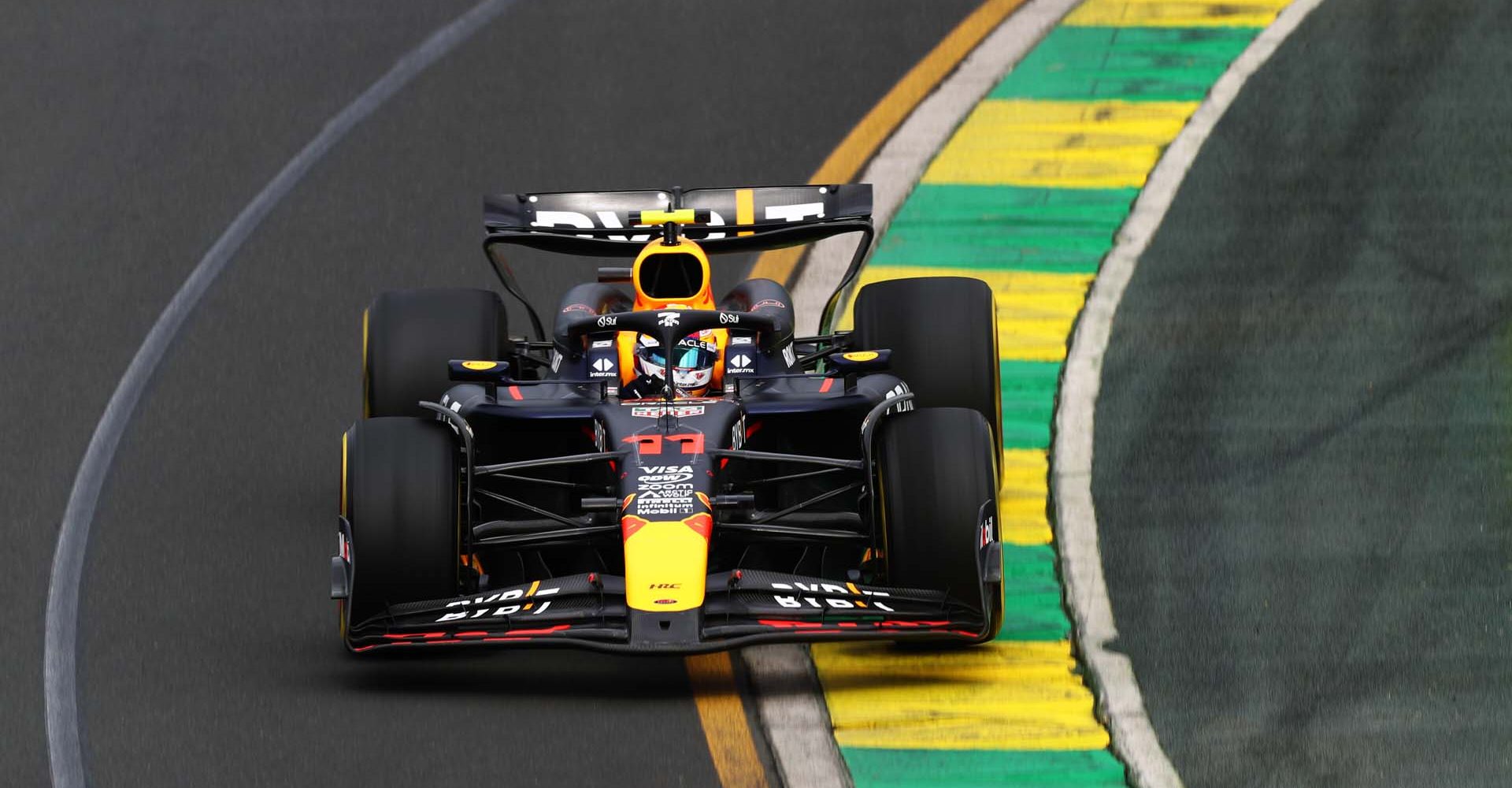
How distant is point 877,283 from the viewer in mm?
12141

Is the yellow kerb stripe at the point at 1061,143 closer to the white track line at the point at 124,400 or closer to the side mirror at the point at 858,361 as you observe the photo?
the white track line at the point at 124,400

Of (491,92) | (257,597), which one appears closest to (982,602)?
(257,597)

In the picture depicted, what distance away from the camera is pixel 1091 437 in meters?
12.7

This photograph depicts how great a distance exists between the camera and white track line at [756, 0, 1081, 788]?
9.63 metres

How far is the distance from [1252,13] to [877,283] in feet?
23.7

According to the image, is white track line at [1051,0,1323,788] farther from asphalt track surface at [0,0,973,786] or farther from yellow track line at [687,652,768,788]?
asphalt track surface at [0,0,973,786]

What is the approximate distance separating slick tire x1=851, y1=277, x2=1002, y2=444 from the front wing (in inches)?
76.9

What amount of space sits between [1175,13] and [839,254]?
4228 mm

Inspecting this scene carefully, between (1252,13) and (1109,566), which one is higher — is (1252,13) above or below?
above

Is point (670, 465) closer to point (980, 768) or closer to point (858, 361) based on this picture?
point (858, 361)

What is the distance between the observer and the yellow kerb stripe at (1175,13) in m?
18.0

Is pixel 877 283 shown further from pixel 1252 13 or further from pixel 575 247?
pixel 1252 13

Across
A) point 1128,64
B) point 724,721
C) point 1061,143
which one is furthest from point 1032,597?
point 1128,64

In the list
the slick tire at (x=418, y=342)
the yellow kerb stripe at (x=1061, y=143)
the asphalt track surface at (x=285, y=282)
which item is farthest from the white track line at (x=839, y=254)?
the slick tire at (x=418, y=342)
